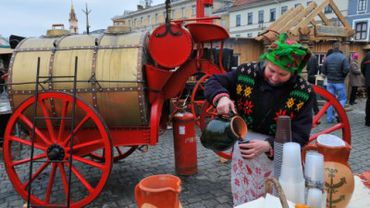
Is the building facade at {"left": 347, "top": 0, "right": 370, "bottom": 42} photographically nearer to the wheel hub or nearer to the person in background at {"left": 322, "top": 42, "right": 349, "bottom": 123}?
the person in background at {"left": 322, "top": 42, "right": 349, "bottom": 123}

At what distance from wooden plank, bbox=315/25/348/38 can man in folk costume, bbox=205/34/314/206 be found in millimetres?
7075

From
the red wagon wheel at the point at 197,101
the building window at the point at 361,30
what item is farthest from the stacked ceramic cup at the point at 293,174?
the building window at the point at 361,30

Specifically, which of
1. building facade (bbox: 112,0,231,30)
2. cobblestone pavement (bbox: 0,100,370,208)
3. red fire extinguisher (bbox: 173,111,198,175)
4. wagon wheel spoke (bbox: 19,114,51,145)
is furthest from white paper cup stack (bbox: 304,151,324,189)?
building facade (bbox: 112,0,231,30)

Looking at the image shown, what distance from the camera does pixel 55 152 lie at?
119 inches

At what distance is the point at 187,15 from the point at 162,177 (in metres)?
60.2

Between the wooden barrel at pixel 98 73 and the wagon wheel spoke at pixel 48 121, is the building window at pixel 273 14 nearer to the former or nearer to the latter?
the wooden barrel at pixel 98 73

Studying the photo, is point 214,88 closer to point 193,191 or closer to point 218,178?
point 193,191

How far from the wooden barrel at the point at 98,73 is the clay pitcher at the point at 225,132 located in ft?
5.18

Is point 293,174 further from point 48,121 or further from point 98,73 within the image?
point 48,121

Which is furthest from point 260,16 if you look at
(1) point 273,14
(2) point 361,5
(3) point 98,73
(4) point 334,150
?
(4) point 334,150

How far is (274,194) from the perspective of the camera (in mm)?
1321

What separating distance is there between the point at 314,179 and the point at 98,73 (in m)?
2.37

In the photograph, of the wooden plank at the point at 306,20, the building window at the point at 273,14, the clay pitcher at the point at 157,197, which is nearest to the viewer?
the clay pitcher at the point at 157,197

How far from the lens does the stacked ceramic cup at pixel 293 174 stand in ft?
3.94
